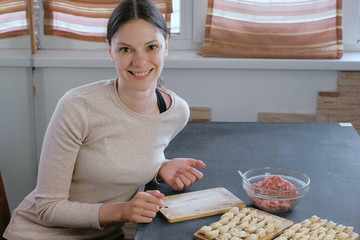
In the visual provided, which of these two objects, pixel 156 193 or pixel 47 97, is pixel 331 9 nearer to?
pixel 47 97

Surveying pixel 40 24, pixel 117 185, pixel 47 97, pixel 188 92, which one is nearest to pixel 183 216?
pixel 117 185

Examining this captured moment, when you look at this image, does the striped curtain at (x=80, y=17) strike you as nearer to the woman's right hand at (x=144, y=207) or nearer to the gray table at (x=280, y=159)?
the gray table at (x=280, y=159)

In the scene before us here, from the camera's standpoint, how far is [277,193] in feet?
4.24

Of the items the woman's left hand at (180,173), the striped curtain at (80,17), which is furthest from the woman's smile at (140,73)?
the striped curtain at (80,17)

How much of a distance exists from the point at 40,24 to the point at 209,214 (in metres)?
1.84

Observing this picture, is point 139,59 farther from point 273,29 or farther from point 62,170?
point 273,29

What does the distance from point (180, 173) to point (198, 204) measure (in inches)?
6.8

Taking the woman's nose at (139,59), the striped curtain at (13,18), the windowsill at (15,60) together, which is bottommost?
the windowsill at (15,60)

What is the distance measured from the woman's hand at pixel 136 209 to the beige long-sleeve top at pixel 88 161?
0.04m

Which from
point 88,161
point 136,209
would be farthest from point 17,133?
point 136,209

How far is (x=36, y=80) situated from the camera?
2650mm

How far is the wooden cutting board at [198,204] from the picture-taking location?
4.18 feet

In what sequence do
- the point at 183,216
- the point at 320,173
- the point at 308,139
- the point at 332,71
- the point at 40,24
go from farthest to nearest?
the point at 40,24, the point at 332,71, the point at 308,139, the point at 320,173, the point at 183,216

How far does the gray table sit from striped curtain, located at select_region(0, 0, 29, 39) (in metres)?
1.16
